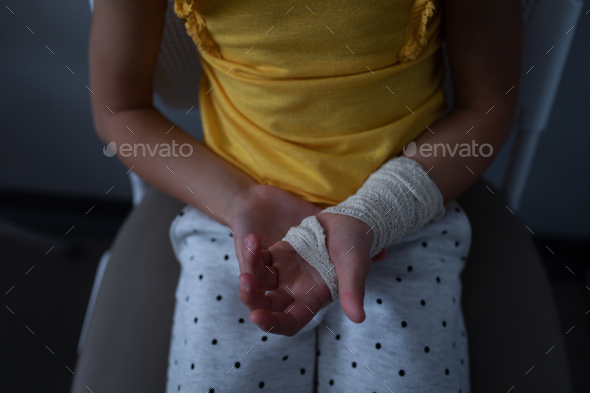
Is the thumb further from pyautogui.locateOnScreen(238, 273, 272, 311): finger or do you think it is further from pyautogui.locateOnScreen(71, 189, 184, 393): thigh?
pyautogui.locateOnScreen(71, 189, 184, 393): thigh

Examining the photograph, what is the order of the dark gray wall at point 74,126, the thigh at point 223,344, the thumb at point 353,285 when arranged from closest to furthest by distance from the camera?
1. the thumb at point 353,285
2. the thigh at point 223,344
3. the dark gray wall at point 74,126

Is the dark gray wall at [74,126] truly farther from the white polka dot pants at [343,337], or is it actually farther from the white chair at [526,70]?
the white polka dot pants at [343,337]

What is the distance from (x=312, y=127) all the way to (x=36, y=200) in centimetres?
95

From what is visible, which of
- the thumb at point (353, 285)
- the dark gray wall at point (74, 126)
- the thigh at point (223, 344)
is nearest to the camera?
the thumb at point (353, 285)

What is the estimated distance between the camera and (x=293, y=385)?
18.9 inches

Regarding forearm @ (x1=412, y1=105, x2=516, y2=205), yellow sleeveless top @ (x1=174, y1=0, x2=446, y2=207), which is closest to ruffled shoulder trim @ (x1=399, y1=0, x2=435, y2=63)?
yellow sleeveless top @ (x1=174, y1=0, x2=446, y2=207)

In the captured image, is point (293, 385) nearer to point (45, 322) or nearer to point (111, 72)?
point (111, 72)

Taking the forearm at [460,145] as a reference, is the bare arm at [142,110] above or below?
above

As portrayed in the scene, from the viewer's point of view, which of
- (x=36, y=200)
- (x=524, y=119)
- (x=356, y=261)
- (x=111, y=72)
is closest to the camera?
(x=356, y=261)

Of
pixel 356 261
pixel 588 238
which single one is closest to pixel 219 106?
pixel 356 261

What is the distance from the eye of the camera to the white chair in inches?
21.4

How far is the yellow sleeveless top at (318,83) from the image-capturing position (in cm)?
46

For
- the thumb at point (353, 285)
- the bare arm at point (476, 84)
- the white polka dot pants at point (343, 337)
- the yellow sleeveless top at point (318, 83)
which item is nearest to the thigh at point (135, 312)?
the white polka dot pants at point (343, 337)

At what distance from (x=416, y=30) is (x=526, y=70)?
218 mm
